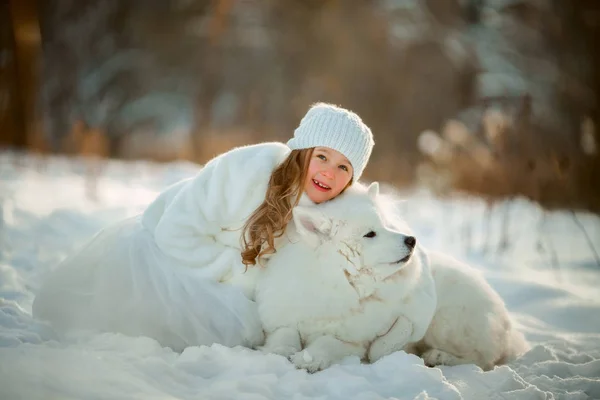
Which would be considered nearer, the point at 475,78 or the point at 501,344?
the point at 501,344

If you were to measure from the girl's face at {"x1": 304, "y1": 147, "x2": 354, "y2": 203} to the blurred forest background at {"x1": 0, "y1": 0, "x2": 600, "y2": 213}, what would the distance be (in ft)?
17.2

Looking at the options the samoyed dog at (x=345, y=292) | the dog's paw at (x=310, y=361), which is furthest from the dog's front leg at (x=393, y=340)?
the dog's paw at (x=310, y=361)

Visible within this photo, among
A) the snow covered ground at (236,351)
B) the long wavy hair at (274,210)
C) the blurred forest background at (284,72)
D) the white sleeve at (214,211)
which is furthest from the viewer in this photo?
the blurred forest background at (284,72)

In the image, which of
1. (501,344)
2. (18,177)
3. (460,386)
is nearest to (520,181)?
(501,344)

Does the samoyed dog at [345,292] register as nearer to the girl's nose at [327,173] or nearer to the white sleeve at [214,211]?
the girl's nose at [327,173]

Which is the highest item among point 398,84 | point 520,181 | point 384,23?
point 384,23

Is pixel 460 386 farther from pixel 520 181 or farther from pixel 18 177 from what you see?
pixel 18 177

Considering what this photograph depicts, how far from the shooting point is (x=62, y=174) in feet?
28.3

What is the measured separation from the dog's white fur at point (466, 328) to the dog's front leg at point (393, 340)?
187 millimetres

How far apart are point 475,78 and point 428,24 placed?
7.72ft

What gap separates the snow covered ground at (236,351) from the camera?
2199 millimetres

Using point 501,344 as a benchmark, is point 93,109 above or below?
above

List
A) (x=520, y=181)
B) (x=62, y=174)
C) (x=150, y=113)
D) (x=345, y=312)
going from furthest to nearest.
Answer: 1. (x=150, y=113)
2. (x=62, y=174)
3. (x=520, y=181)
4. (x=345, y=312)

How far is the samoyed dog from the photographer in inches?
106
